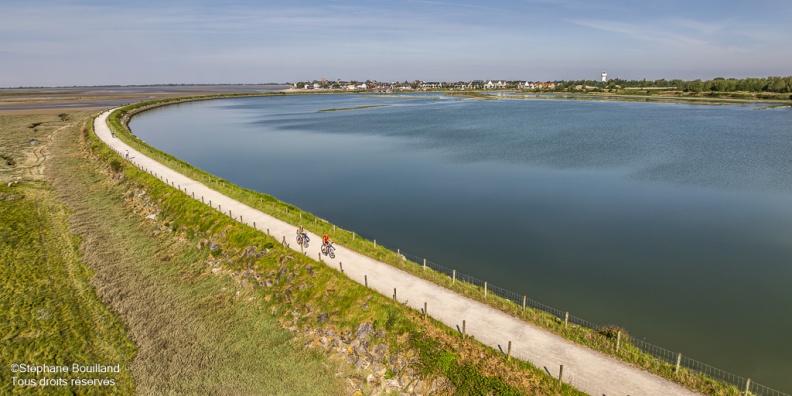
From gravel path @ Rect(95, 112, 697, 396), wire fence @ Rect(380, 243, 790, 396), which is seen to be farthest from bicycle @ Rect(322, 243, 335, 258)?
wire fence @ Rect(380, 243, 790, 396)

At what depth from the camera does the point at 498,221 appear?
150ft

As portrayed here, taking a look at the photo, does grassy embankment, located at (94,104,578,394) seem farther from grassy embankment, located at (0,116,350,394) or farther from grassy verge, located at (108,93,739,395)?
grassy embankment, located at (0,116,350,394)

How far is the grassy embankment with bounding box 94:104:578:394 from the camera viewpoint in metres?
20.9

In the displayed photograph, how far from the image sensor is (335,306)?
89.8ft

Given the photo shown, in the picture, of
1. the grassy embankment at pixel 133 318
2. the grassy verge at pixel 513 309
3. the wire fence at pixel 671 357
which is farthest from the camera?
the grassy embankment at pixel 133 318

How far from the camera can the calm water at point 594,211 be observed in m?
29.2

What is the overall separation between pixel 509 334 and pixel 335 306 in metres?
10.7

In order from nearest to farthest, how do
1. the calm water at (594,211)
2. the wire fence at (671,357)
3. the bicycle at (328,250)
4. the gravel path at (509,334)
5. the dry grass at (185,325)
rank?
the gravel path at (509,334) → the wire fence at (671,357) → the dry grass at (185,325) → the calm water at (594,211) → the bicycle at (328,250)

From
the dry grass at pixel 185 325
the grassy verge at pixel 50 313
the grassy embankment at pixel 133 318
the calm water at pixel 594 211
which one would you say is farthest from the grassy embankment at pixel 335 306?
the calm water at pixel 594 211

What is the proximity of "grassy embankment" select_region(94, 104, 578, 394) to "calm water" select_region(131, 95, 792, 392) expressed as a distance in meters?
10.6

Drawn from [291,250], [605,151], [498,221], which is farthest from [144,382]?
[605,151]

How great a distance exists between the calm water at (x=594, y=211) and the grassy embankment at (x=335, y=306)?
34.8 feet

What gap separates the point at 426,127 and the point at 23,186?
92.7m

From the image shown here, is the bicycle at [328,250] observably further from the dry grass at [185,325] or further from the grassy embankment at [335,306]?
the dry grass at [185,325]
